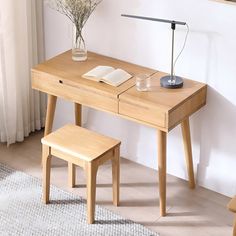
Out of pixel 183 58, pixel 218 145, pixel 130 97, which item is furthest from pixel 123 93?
pixel 218 145

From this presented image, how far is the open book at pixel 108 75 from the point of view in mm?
3471

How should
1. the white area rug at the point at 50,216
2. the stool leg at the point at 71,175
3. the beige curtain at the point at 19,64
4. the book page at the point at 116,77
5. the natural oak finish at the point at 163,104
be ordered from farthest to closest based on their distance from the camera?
1. the beige curtain at the point at 19,64
2. the stool leg at the point at 71,175
3. the book page at the point at 116,77
4. the white area rug at the point at 50,216
5. the natural oak finish at the point at 163,104

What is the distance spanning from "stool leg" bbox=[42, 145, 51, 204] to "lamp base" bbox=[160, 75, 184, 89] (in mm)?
677

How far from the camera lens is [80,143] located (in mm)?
3381

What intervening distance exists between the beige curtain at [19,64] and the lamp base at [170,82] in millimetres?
942

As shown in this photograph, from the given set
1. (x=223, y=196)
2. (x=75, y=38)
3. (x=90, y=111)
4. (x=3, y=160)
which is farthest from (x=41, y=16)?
(x=223, y=196)

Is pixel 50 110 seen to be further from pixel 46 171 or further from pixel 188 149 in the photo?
pixel 188 149

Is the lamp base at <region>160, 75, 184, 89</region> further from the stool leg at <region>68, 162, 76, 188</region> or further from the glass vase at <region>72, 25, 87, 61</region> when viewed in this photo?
the stool leg at <region>68, 162, 76, 188</region>

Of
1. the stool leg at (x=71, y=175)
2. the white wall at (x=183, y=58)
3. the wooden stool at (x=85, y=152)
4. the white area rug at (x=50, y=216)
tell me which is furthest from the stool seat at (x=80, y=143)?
the white wall at (x=183, y=58)

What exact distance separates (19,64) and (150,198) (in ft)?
3.70

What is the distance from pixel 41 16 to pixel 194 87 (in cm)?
112

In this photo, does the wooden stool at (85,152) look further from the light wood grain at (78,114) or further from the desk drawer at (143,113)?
the light wood grain at (78,114)

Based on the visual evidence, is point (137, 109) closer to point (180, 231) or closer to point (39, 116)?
point (180, 231)

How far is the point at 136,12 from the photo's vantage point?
3.59 meters
